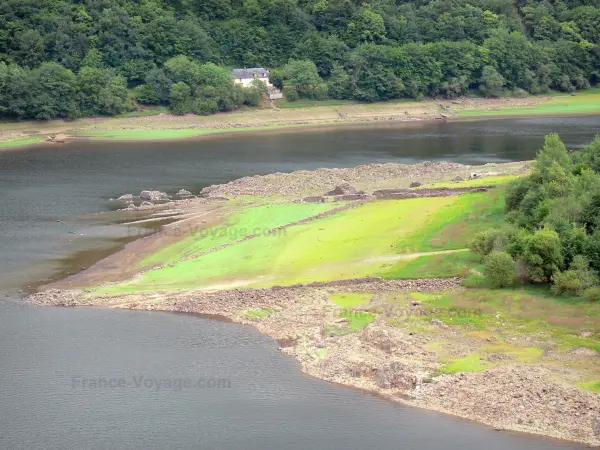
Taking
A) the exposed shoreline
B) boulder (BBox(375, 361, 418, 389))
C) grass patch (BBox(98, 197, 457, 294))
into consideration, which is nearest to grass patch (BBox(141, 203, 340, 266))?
grass patch (BBox(98, 197, 457, 294))

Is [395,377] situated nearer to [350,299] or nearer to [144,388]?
[350,299]

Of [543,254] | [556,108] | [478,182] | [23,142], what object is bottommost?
[543,254]

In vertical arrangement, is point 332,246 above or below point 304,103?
below

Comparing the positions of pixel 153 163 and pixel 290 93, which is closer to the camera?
pixel 153 163

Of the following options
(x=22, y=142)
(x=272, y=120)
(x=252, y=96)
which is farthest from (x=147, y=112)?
(x=22, y=142)

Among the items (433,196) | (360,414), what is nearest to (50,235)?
(433,196)

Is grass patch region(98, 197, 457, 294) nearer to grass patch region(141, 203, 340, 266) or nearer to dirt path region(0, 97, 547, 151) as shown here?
grass patch region(141, 203, 340, 266)

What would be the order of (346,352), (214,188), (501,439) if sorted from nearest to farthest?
1. (501,439)
2. (346,352)
3. (214,188)

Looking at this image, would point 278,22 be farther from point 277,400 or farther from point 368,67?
point 277,400
